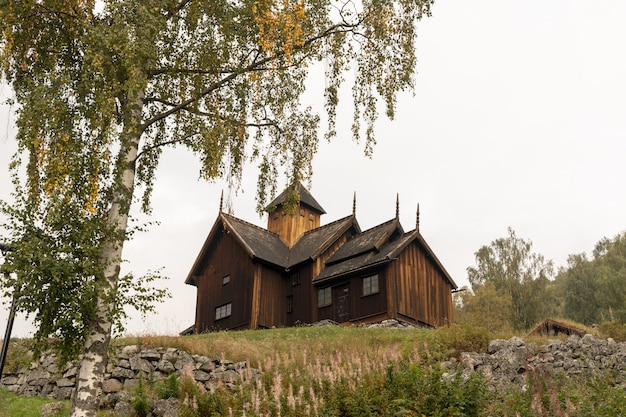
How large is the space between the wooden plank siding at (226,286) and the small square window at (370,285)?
221 inches

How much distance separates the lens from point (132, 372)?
16.2 m

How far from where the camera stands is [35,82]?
13688 mm

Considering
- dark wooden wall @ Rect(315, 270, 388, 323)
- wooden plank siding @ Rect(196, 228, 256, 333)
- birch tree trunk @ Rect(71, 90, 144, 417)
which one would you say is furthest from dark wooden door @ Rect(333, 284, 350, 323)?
birch tree trunk @ Rect(71, 90, 144, 417)

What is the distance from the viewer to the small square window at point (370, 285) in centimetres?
2867

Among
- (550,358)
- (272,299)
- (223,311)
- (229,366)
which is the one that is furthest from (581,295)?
(229,366)

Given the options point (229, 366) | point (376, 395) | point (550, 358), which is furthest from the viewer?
point (550, 358)

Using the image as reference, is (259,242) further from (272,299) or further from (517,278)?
(517,278)

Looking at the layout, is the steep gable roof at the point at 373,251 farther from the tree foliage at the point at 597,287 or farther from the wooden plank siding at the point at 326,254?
the tree foliage at the point at 597,287

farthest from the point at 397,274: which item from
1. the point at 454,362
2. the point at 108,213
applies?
the point at 108,213

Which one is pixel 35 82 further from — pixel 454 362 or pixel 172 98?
pixel 454 362

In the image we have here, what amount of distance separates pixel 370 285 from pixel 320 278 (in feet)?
8.50

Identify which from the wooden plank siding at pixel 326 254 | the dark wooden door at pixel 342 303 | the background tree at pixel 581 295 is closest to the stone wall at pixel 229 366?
the dark wooden door at pixel 342 303

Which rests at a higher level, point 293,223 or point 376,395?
point 293,223

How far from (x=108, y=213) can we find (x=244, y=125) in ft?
13.7
